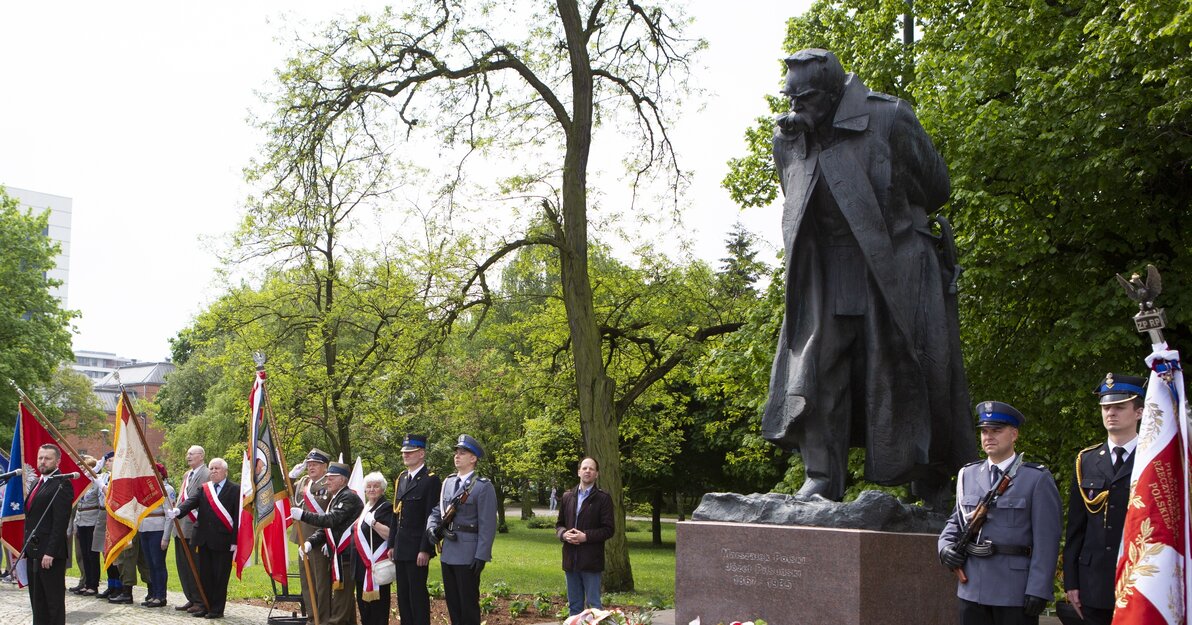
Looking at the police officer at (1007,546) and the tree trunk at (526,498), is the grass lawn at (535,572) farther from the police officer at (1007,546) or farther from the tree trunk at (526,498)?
the tree trunk at (526,498)

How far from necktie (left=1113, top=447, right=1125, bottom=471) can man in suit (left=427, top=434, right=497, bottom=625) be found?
509cm

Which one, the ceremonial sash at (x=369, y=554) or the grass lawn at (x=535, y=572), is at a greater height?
the ceremonial sash at (x=369, y=554)

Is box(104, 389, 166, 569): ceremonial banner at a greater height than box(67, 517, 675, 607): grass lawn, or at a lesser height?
greater

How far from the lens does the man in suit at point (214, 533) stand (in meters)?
12.6

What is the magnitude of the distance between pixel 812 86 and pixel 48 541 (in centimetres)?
771

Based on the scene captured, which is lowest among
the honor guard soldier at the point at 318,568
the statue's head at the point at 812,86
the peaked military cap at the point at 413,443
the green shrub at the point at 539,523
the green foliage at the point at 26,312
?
the green shrub at the point at 539,523

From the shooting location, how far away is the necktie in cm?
530

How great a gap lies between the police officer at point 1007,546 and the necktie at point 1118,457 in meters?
0.40

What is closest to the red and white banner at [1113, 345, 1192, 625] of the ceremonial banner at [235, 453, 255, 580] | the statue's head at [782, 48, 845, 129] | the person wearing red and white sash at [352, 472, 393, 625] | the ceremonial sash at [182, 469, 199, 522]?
the statue's head at [782, 48, 845, 129]

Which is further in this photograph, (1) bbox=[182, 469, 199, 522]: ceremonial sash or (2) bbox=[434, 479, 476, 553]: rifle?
(1) bbox=[182, 469, 199, 522]: ceremonial sash

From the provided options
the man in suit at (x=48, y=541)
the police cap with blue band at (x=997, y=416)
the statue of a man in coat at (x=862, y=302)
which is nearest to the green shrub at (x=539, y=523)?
the man in suit at (x=48, y=541)

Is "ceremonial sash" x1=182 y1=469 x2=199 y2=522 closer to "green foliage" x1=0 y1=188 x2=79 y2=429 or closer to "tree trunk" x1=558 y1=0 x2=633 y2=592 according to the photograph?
"tree trunk" x1=558 y1=0 x2=633 y2=592

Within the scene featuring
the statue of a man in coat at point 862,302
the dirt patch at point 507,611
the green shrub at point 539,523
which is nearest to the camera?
the statue of a man in coat at point 862,302

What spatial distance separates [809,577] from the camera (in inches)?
211
